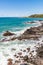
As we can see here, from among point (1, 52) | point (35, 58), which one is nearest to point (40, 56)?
point (35, 58)

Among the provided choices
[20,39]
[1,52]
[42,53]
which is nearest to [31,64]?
[42,53]

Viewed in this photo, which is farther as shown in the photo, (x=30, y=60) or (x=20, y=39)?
(x=20, y=39)

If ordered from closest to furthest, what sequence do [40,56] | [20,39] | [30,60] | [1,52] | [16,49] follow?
1. [30,60]
2. [40,56]
3. [1,52]
4. [16,49]
5. [20,39]

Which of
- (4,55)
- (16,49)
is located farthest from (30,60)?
(16,49)

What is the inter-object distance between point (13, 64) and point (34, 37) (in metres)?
17.1

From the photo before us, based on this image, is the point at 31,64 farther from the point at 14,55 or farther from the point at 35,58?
the point at 14,55

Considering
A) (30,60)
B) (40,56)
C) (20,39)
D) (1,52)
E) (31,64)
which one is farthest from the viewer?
(20,39)

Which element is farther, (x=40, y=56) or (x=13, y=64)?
(x=40, y=56)

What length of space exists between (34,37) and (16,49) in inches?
406

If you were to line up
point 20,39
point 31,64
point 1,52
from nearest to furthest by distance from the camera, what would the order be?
point 31,64 → point 1,52 → point 20,39

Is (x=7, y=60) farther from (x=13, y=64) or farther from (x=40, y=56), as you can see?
(x=40, y=56)

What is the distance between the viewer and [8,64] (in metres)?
17.3

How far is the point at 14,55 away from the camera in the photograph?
819 inches

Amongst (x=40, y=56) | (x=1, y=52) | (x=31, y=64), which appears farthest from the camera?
(x=1, y=52)
